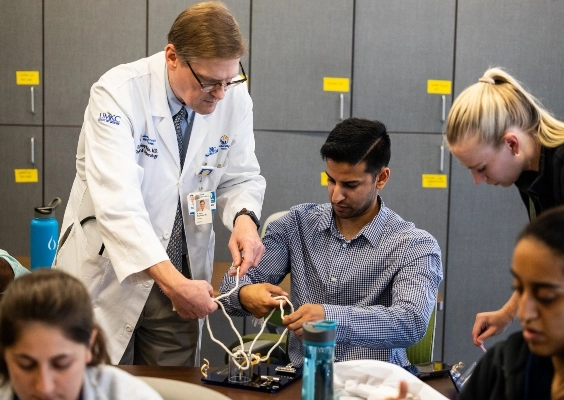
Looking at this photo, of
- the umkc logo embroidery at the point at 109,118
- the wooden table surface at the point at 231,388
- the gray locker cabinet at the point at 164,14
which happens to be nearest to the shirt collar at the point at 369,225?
the wooden table surface at the point at 231,388

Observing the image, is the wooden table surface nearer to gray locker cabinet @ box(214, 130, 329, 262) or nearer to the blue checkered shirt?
the blue checkered shirt

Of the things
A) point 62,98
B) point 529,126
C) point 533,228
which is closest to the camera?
point 533,228

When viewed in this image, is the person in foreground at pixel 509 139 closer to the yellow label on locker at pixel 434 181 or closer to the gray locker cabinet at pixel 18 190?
the yellow label on locker at pixel 434 181

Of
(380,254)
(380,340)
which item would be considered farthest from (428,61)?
(380,340)

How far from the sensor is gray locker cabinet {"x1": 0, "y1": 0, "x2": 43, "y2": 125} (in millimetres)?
4242

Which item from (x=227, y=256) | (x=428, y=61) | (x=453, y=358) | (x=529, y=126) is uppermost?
(x=428, y=61)

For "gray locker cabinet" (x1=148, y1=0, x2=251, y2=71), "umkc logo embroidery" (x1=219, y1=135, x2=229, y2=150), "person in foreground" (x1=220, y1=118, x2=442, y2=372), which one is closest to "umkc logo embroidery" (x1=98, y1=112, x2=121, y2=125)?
"umkc logo embroidery" (x1=219, y1=135, x2=229, y2=150)

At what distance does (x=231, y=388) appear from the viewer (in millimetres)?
1855

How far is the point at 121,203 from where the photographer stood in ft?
6.97

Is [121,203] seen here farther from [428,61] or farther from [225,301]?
[428,61]

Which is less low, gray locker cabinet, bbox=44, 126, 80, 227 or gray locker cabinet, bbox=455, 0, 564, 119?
gray locker cabinet, bbox=455, 0, 564, 119

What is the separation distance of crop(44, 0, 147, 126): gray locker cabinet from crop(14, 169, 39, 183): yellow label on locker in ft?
1.14

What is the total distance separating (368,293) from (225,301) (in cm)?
42

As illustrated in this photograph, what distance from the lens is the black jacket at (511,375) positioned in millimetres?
1443
